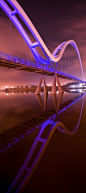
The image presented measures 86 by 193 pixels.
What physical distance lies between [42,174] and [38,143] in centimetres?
154

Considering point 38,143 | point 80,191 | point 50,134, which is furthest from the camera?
point 50,134

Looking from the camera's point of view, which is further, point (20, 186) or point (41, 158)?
point (41, 158)

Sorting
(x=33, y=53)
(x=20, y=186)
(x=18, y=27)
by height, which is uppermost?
(x=18, y=27)

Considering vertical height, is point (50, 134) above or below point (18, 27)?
below

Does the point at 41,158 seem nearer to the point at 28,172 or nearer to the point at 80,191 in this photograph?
the point at 28,172

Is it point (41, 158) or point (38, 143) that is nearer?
point (41, 158)

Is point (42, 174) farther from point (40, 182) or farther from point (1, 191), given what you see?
point (1, 191)

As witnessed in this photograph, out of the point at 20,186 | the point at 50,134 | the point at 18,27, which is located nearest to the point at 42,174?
the point at 20,186

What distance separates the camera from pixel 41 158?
307 cm

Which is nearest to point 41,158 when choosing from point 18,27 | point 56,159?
point 56,159

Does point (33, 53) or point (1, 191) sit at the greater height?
point (33, 53)

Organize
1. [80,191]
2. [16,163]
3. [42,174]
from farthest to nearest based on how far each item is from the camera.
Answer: [16,163] → [42,174] → [80,191]

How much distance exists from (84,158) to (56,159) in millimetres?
684

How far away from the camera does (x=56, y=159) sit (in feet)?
9.76
